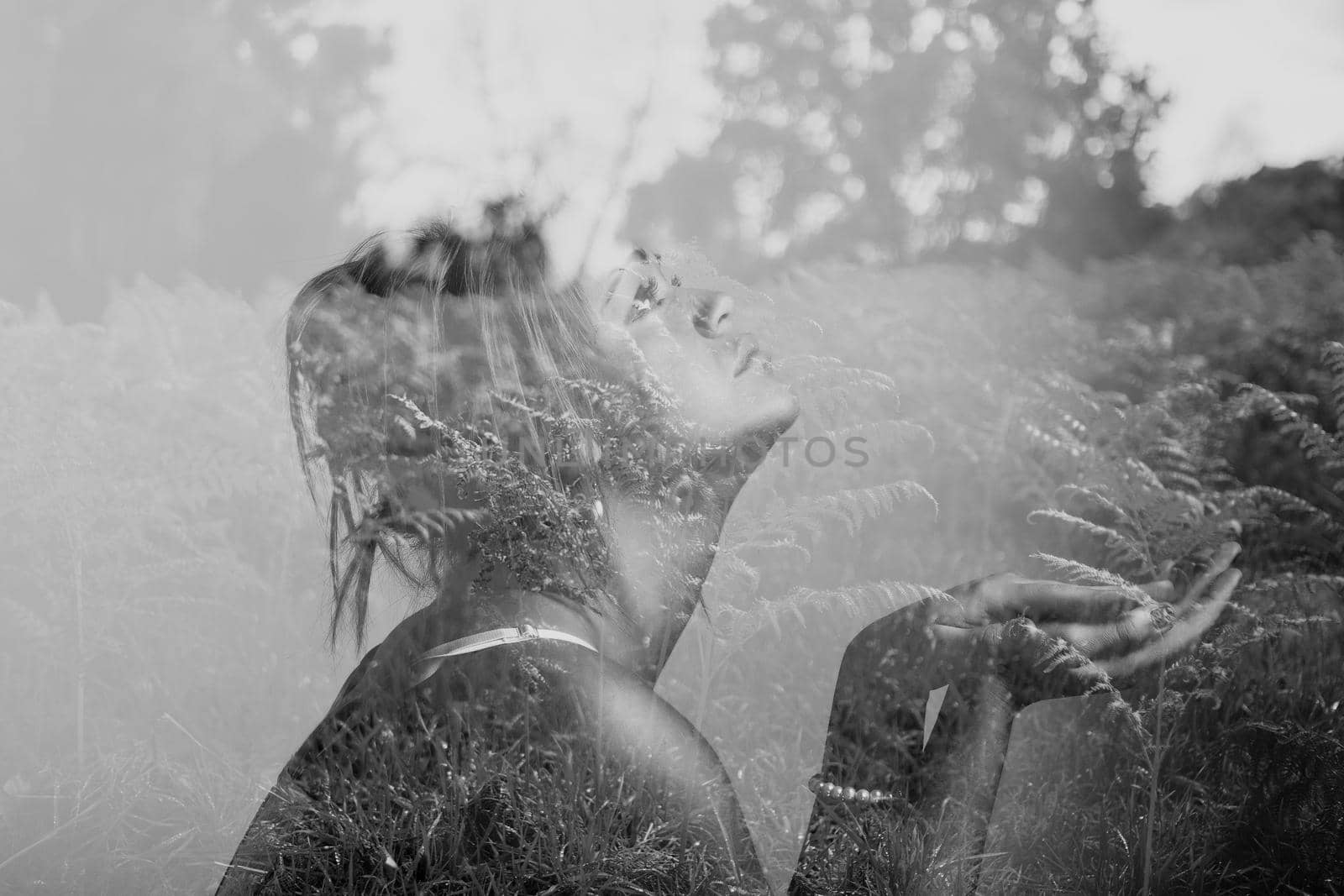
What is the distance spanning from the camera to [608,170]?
183 centimetres

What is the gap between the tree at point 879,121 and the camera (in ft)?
6.43

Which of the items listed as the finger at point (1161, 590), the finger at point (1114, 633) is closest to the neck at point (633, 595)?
the finger at point (1114, 633)

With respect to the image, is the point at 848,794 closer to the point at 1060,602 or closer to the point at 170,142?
the point at 1060,602

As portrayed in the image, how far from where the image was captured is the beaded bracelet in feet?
4.46

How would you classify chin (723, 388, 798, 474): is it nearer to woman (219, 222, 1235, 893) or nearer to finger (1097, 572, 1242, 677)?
woman (219, 222, 1235, 893)

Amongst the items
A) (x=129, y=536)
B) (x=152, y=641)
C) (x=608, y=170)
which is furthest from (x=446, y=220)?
(x=152, y=641)

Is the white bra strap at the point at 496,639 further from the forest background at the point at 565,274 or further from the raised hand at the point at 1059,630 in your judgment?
the raised hand at the point at 1059,630

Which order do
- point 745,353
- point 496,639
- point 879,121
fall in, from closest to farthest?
point 496,639, point 745,353, point 879,121

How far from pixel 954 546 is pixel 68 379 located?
2014 mm

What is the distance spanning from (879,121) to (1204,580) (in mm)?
1298

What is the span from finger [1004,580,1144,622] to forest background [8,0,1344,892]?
4.8 inches

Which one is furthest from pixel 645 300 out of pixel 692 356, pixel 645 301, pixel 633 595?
pixel 633 595

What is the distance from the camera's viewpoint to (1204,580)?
141 centimetres

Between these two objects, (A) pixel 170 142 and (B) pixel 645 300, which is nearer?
(B) pixel 645 300
